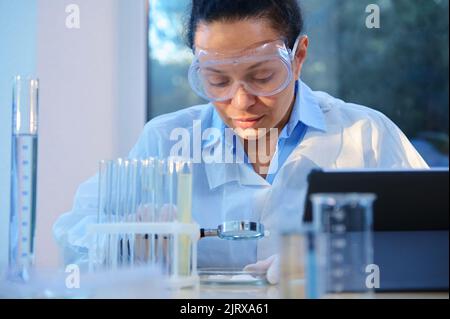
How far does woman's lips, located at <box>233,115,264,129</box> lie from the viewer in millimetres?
2428

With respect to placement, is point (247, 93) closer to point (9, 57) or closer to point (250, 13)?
point (250, 13)

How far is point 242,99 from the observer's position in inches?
91.4

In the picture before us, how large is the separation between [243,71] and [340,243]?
1.17 meters

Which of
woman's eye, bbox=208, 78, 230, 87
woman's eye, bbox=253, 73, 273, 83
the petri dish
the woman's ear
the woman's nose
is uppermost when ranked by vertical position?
the woman's ear

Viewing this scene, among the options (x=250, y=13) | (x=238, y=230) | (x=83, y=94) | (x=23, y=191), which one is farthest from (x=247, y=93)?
(x=23, y=191)

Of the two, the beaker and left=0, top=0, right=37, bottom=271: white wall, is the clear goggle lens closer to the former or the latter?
left=0, top=0, right=37, bottom=271: white wall

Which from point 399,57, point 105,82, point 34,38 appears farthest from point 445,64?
point 34,38

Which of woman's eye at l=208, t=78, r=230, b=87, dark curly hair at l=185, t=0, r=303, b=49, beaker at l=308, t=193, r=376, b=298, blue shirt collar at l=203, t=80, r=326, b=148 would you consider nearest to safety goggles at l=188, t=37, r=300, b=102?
woman's eye at l=208, t=78, r=230, b=87

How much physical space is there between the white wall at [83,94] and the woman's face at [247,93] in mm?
648

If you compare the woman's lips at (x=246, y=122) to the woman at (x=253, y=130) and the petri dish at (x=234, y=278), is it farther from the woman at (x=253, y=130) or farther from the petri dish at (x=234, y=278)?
the petri dish at (x=234, y=278)

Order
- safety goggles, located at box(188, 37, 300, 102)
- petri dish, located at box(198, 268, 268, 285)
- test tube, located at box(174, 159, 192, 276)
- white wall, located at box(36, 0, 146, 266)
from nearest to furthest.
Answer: test tube, located at box(174, 159, 192, 276)
petri dish, located at box(198, 268, 268, 285)
safety goggles, located at box(188, 37, 300, 102)
white wall, located at box(36, 0, 146, 266)

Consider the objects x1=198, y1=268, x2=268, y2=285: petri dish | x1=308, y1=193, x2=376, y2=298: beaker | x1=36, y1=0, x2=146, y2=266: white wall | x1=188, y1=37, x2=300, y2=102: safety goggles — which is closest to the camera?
x1=308, y1=193, x2=376, y2=298: beaker
